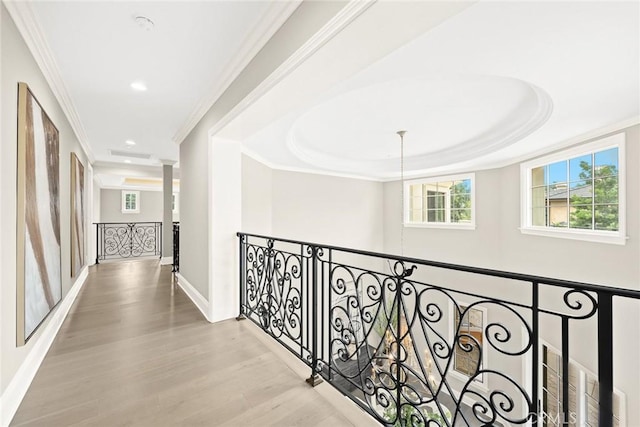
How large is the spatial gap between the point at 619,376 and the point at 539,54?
10.9 ft

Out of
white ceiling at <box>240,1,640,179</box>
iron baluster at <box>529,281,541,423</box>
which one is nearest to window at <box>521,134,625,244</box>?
white ceiling at <box>240,1,640,179</box>

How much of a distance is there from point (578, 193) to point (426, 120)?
2.35 meters

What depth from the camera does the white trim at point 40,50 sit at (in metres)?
1.62

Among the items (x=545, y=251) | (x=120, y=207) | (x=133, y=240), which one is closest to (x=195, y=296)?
(x=545, y=251)

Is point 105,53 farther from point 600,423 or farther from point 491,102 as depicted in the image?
point 491,102

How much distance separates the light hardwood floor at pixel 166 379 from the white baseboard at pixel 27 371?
4 centimetres

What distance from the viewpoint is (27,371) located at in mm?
1795

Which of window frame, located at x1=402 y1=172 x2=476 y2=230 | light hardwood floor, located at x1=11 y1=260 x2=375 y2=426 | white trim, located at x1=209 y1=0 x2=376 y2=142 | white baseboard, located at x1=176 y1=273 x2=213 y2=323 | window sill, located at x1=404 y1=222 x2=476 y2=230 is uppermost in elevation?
white trim, located at x1=209 y1=0 x2=376 y2=142

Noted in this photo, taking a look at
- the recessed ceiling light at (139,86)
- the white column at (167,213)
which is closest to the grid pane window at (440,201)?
the white column at (167,213)

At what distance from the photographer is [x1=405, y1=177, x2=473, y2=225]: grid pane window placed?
611 cm

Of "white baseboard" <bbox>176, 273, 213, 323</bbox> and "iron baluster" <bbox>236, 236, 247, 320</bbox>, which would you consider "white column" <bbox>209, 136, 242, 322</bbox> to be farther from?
"white baseboard" <bbox>176, 273, 213, 323</bbox>

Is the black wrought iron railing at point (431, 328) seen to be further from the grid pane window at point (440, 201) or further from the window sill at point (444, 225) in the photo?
the grid pane window at point (440, 201)

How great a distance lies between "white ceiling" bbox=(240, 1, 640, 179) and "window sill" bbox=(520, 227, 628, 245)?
123 cm

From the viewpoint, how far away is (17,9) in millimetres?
1604
